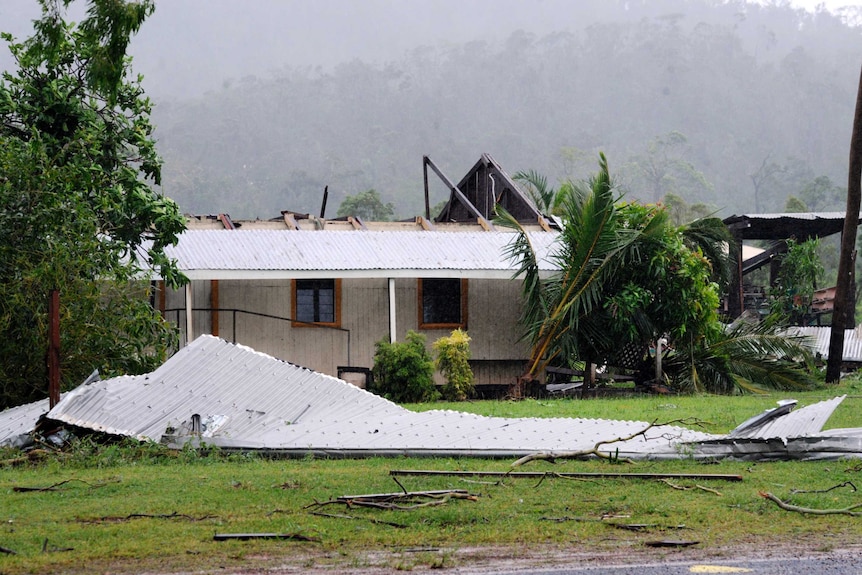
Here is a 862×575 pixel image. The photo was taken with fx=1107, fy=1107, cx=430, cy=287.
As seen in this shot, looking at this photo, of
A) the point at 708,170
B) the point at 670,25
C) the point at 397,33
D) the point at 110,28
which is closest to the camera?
the point at 110,28

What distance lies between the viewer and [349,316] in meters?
20.4

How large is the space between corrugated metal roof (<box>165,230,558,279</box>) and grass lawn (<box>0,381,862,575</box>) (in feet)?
26.7

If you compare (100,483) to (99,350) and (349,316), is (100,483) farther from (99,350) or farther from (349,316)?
(349,316)

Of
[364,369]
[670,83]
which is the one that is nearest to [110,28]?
[364,369]

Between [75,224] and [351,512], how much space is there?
8.36 meters

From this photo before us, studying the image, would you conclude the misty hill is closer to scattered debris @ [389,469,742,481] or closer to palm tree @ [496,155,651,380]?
palm tree @ [496,155,651,380]

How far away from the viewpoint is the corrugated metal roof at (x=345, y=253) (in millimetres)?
18641

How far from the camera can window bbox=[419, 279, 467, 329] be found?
821 inches

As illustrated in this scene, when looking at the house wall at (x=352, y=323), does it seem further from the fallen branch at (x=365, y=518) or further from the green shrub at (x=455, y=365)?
the fallen branch at (x=365, y=518)

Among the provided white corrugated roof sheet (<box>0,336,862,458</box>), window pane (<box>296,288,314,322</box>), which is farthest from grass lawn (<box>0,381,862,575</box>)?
window pane (<box>296,288,314,322</box>)

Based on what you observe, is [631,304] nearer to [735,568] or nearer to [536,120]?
[735,568]

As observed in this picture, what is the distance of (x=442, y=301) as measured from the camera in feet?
68.7

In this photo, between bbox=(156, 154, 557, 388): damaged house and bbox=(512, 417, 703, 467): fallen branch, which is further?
bbox=(156, 154, 557, 388): damaged house

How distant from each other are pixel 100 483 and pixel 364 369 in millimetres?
10323
